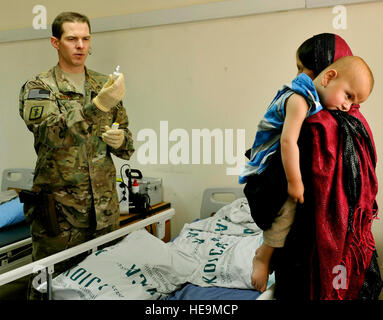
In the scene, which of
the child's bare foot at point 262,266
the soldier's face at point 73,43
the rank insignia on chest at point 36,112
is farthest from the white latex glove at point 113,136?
the child's bare foot at point 262,266

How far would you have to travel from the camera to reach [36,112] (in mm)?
1501

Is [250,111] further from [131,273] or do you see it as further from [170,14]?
[131,273]

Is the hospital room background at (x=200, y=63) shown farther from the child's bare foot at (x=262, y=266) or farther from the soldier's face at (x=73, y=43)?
the child's bare foot at (x=262, y=266)

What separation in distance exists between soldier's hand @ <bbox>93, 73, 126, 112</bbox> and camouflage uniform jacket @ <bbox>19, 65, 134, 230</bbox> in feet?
0.12

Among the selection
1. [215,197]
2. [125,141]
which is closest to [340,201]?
[125,141]

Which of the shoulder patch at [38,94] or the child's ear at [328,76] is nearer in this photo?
the child's ear at [328,76]

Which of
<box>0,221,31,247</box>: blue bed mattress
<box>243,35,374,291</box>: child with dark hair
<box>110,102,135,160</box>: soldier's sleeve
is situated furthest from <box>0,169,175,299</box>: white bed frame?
<box>243,35,374,291</box>: child with dark hair

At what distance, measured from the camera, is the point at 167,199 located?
2.80 metres

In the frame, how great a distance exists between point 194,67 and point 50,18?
59.7 inches

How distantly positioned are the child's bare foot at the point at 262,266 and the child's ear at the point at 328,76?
1.51ft

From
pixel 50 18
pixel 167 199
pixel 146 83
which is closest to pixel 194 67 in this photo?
pixel 146 83

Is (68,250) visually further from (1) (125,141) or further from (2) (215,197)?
(2) (215,197)

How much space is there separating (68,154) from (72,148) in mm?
34

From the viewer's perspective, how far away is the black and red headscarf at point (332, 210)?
821mm
